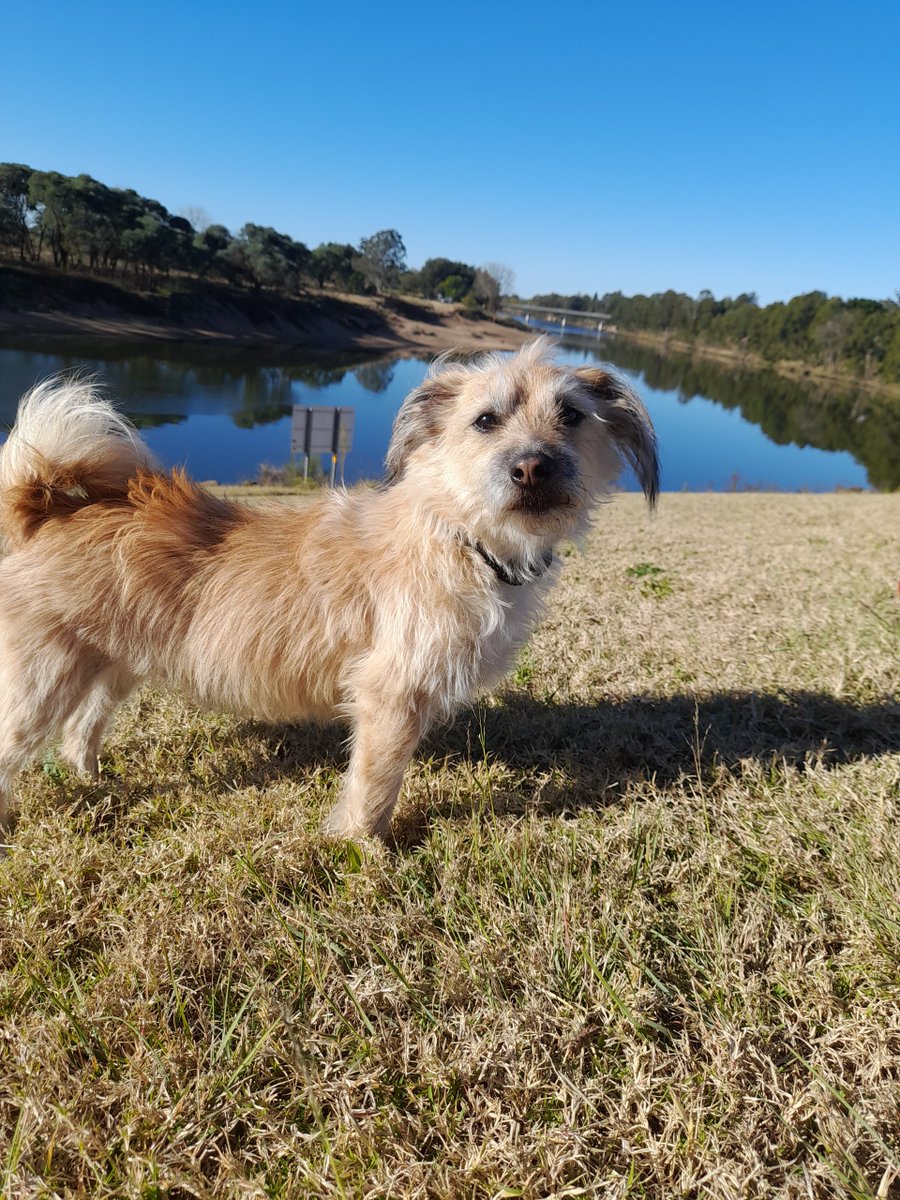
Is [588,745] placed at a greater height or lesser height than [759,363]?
lesser

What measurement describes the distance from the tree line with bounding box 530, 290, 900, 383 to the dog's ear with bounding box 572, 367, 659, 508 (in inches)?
2772

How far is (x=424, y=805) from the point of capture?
2.75 meters

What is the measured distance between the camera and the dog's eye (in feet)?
8.63

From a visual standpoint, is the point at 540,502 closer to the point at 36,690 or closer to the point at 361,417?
the point at 36,690

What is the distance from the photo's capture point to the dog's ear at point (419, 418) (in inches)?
110

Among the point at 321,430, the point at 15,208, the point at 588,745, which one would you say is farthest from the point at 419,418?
the point at 15,208

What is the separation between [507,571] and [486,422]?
632 millimetres

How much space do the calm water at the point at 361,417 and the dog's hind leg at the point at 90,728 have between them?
12.6 meters

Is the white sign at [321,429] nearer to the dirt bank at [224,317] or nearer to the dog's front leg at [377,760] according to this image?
the dog's front leg at [377,760]

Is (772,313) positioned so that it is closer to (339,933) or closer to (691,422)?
(691,422)

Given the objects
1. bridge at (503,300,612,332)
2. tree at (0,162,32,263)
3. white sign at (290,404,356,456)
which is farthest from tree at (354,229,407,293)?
white sign at (290,404,356,456)

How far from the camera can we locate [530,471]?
7.65ft

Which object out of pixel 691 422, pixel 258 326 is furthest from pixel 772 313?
pixel 258 326

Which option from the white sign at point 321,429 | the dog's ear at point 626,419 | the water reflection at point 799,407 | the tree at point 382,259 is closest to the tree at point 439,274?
the tree at point 382,259
